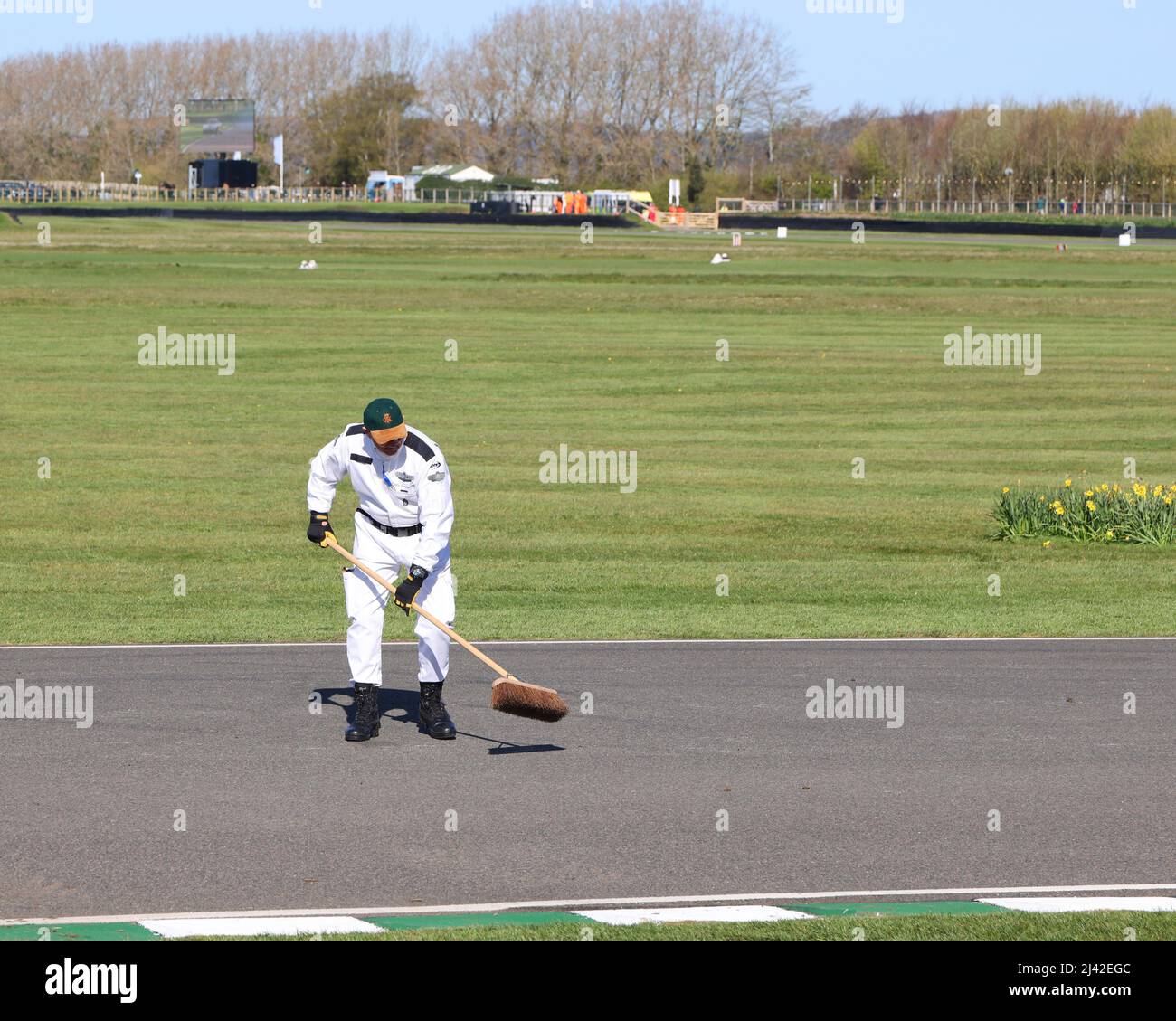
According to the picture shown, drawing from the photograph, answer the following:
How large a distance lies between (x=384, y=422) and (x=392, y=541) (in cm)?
92

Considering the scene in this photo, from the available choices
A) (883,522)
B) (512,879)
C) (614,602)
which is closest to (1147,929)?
(512,879)

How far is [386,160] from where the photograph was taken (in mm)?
181375

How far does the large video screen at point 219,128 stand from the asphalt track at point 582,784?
470ft

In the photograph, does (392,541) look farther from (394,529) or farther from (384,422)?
(384,422)

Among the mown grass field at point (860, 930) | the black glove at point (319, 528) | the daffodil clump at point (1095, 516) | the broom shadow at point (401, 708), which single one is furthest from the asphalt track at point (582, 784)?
the daffodil clump at point (1095, 516)

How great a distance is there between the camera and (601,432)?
29891 mm

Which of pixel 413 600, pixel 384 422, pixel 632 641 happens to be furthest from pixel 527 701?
pixel 632 641

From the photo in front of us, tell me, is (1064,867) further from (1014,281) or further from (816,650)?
(1014,281)

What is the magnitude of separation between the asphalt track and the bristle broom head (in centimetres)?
30

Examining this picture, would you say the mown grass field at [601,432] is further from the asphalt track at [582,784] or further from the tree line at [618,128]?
the tree line at [618,128]

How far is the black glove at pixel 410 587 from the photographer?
9867 millimetres

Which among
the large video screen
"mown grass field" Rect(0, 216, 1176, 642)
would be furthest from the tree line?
"mown grass field" Rect(0, 216, 1176, 642)

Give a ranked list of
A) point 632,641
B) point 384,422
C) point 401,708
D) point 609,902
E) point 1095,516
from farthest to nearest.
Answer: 1. point 1095,516
2. point 632,641
3. point 401,708
4. point 384,422
5. point 609,902

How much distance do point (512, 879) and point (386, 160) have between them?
587 ft
